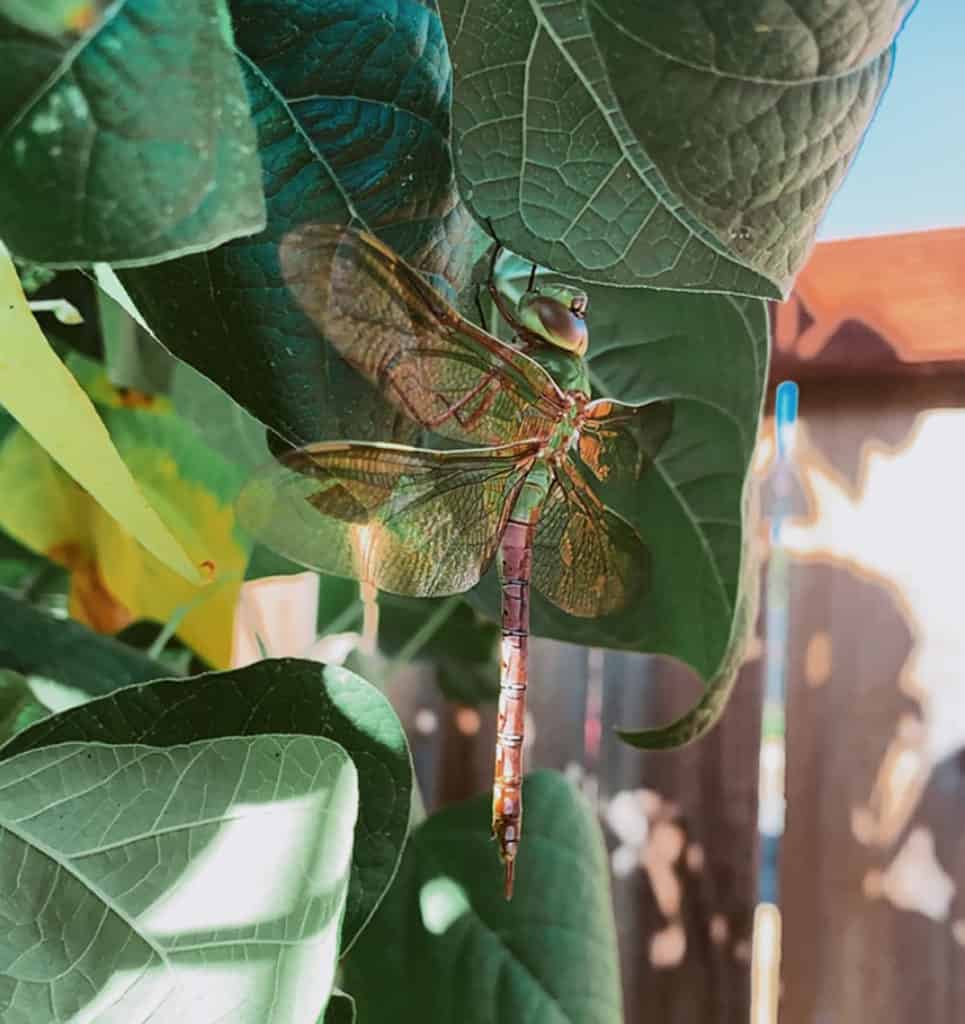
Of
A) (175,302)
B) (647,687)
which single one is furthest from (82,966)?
(647,687)

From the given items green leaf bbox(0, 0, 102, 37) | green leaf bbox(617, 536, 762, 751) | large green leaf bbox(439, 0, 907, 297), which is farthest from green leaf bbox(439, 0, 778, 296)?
green leaf bbox(617, 536, 762, 751)

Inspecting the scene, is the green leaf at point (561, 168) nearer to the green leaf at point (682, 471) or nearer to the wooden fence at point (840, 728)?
the green leaf at point (682, 471)

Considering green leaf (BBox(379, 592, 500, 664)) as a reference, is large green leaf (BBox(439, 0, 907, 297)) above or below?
below

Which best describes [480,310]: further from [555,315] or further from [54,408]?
[54,408]

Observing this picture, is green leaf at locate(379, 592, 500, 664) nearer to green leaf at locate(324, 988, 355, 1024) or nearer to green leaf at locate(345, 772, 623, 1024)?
green leaf at locate(345, 772, 623, 1024)

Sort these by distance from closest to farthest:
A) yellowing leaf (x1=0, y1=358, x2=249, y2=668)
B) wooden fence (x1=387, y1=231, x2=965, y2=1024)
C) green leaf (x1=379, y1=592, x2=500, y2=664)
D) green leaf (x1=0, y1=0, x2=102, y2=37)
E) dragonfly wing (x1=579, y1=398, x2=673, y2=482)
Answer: green leaf (x1=0, y1=0, x2=102, y2=37), dragonfly wing (x1=579, y1=398, x2=673, y2=482), yellowing leaf (x1=0, y1=358, x2=249, y2=668), green leaf (x1=379, y1=592, x2=500, y2=664), wooden fence (x1=387, y1=231, x2=965, y2=1024)

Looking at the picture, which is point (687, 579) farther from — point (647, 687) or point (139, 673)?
point (647, 687)

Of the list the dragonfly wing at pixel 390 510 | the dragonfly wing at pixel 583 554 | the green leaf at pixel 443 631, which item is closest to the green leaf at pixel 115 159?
the dragonfly wing at pixel 390 510

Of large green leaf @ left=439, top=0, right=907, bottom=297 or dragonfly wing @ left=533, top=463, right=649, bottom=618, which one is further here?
dragonfly wing @ left=533, top=463, right=649, bottom=618
